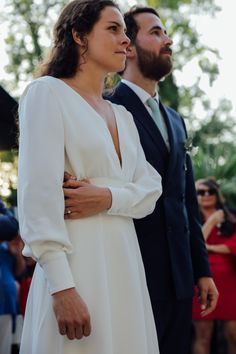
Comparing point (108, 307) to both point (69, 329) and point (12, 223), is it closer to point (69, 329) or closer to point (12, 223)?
point (69, 329)

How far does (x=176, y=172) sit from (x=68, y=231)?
0.90 meters

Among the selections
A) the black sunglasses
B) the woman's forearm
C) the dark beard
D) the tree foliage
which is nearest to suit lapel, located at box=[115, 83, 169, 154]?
the dark beard

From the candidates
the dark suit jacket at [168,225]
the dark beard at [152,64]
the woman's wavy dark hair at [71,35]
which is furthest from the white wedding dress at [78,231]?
the dark beard at [152,64]

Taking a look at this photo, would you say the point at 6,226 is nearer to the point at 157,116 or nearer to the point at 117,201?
the point at 157,116

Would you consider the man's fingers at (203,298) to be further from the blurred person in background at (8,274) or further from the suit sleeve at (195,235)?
the blurred person in background at (8,274)

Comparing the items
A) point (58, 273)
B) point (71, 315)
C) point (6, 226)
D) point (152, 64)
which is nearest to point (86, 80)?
point (152, 64)

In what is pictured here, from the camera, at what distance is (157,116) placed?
3.50 metres

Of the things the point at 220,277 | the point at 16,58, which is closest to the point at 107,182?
the point at 220,277

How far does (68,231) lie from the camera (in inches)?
102

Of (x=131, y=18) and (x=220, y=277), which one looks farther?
(x=220, y=277)

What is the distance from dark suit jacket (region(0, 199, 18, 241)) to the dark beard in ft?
8.96

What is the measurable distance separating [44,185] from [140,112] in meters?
0.99

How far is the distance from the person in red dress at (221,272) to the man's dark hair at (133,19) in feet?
11.4

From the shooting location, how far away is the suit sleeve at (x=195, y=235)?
3.47 m
